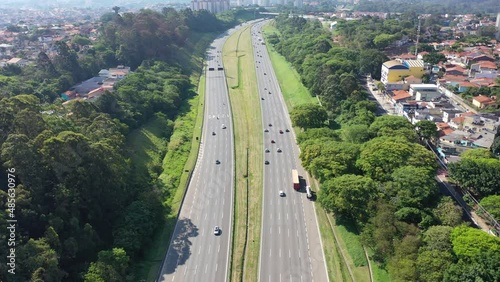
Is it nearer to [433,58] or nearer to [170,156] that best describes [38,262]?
[170,156]

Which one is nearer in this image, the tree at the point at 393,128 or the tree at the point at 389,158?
the tree at the point at 389,158

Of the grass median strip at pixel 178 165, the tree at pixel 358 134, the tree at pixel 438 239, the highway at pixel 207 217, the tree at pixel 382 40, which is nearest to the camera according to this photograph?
the tree at pixel 438 239

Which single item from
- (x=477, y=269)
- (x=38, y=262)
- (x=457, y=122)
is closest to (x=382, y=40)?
(x=457, y=122)

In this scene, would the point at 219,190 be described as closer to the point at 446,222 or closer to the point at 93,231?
the point at 93,231

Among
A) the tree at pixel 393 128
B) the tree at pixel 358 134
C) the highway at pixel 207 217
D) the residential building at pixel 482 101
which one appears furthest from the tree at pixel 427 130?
the highway at pixel 207 217

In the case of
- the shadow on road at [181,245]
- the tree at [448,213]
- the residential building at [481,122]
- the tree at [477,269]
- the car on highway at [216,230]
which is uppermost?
the residential building at [481,122]

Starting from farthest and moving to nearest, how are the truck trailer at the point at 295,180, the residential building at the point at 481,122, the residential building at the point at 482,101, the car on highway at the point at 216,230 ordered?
the residential building at the point at 482,101
the residential building at the point at 481,122
the truck trailer at the point at 295,180
the car on highway at the point at 216,230

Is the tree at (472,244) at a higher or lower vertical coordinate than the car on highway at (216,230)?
higher

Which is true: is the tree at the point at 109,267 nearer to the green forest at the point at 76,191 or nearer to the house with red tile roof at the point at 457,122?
the green forest at the point at 76,191
